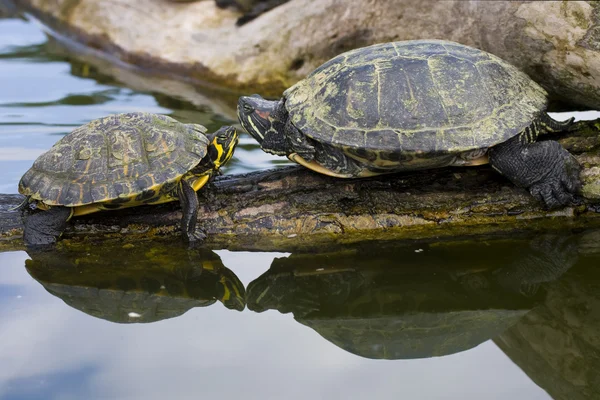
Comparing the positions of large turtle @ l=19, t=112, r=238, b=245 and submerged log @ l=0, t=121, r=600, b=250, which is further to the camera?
submerged log @ l=0, t=121, r=600, b=250

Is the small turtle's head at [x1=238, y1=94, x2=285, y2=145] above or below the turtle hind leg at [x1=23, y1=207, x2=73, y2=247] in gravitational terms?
above

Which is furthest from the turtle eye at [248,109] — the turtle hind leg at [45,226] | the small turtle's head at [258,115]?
the turtle hind leg at [45,226]

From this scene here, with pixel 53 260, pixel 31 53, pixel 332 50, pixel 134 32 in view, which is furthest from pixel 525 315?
pixel 31 53

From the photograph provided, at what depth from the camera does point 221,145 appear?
503 cm

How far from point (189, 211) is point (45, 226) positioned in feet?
3.57

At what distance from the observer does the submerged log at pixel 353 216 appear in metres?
4.76

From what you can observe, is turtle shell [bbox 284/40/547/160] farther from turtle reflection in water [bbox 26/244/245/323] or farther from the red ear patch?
turtle reflection in water [bbox 26/244/245/323]

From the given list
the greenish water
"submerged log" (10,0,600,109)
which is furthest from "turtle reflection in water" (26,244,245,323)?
"submerged log" (10,0,600,109)

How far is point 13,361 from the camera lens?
3.51 m

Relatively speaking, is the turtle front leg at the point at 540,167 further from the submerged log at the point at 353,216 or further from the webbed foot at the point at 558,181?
the submerged log at the point at 353,216

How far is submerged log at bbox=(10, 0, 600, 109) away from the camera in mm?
5125

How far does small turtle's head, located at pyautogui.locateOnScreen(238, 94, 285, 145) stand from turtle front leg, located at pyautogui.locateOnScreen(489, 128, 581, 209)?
1.81m

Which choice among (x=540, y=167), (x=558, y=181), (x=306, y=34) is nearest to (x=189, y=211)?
(x=540, y=167)

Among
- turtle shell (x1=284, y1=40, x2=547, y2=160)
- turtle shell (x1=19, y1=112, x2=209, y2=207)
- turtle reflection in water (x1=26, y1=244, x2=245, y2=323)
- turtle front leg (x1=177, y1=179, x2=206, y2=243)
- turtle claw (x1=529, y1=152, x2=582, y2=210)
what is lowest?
turtle reflection in water (x1=26, y1=244, x2=245, y2=323)
